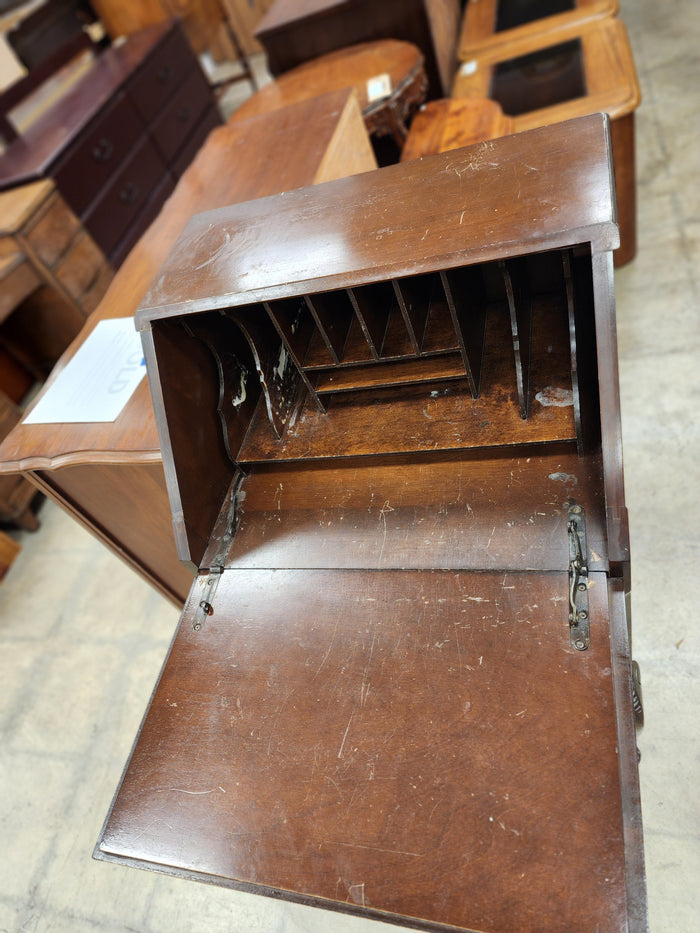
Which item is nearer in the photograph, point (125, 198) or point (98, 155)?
point (98, 155)

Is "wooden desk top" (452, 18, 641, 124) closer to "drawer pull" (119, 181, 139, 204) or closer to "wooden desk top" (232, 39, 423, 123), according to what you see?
"wooden desk top" (232, 39, 423, 123)

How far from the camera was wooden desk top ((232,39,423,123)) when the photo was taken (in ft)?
9.14

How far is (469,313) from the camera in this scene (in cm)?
121

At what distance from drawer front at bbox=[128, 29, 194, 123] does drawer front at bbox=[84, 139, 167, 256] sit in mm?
258

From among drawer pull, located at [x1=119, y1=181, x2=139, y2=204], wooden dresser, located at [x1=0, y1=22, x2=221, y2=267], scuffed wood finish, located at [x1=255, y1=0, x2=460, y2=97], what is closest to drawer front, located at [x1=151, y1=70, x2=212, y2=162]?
wooden dresser, located at [x1=0, y1=22, x2=221, y2=267]

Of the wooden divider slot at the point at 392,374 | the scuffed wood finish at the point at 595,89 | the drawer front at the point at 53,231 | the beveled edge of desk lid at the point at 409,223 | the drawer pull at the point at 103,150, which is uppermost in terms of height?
the beveled edge of desk lid at the point at 409,223

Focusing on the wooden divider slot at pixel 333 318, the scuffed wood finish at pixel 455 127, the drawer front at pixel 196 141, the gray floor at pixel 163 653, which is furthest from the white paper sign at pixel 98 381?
the drawer front at pixel 196 141

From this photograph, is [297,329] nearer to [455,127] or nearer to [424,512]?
[424,512]

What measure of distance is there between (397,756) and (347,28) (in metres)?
3.58

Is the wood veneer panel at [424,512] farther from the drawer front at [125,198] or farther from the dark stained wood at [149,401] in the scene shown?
the drawer front at [125,198]

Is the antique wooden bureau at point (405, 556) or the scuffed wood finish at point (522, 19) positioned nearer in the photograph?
the antique wooden bureau at point (405, 556)

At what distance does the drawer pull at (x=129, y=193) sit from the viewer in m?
3.70

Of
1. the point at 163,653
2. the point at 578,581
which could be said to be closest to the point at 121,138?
the point at 163,653

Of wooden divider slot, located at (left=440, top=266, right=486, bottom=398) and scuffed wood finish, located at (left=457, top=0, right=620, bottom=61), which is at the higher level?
wooden divider slot, located at (left=440, top=266, right=486, bottom=398)
